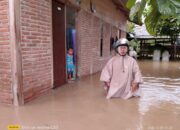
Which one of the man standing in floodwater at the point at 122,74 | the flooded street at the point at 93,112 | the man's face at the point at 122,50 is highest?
→ the man's face at the point at 122,50

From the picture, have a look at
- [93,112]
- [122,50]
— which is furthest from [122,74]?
[93,112]

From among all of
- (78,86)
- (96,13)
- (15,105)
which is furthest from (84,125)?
(96,13)

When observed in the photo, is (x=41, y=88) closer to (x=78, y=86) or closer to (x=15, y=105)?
(x=15, y=105)

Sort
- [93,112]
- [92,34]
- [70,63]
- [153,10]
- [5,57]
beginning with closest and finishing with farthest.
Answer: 1. [153,10]
2. [93,112]
3. [5,57]
4. [70,63]
5. [92,34]

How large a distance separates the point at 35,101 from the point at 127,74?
6.87 ft

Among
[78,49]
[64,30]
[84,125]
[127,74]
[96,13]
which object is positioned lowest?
[84,125]

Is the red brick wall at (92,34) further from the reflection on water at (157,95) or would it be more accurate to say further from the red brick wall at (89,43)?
the reflection on water at (157,95)

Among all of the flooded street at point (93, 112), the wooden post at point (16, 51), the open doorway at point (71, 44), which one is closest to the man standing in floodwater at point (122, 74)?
the flooded street at point (93, 112)

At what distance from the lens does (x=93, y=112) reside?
393cm

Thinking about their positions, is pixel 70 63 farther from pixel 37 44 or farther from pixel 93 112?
pixel 93 112

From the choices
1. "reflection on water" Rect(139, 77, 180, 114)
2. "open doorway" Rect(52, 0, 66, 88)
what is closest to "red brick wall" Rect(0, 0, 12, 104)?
"open doorway" Rect(52, 0, 66, 88)

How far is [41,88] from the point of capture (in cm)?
494

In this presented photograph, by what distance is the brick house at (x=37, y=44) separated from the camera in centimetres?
403

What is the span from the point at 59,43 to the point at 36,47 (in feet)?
4.60
